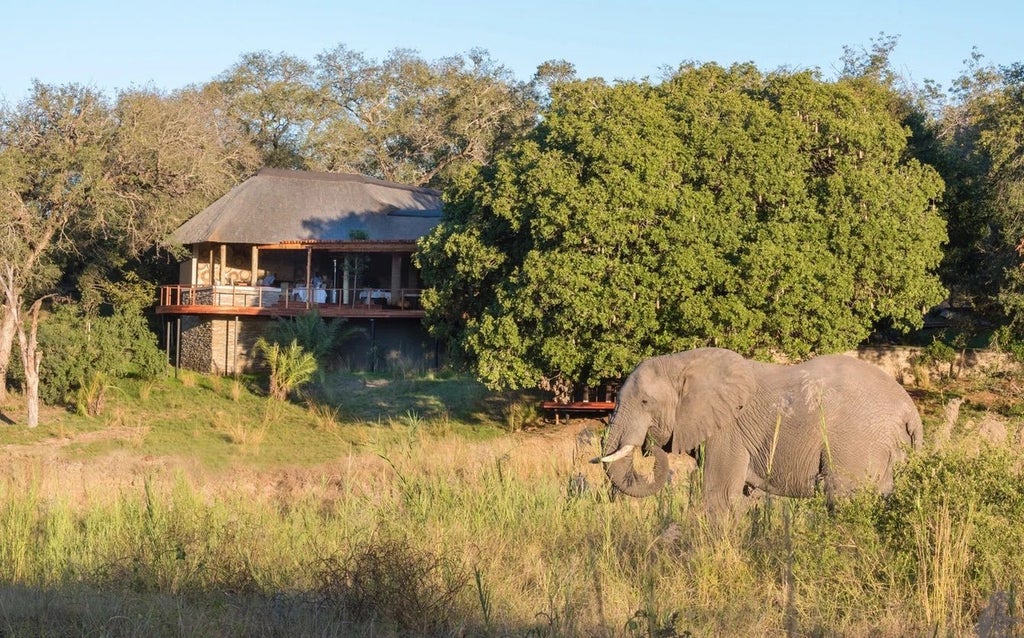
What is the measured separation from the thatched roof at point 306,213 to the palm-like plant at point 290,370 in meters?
5.97

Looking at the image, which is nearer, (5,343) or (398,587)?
(398,587)

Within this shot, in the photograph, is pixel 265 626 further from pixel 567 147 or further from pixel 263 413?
pixel 263 413

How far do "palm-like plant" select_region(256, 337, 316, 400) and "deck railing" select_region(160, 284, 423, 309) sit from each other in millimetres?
3626

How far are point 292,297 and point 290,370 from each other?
6381mm

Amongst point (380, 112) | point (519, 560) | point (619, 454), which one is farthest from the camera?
point (380, 112)

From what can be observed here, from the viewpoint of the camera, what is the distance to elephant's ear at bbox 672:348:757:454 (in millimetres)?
11656

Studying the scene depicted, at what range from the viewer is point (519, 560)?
8766 mm

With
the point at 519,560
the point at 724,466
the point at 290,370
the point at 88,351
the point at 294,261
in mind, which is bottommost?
the point at 290,370

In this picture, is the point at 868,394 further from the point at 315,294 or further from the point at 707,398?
the point at 315,294

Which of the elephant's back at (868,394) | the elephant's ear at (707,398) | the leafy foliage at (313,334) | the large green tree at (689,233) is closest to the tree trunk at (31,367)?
the leafy foliage at (313,334)

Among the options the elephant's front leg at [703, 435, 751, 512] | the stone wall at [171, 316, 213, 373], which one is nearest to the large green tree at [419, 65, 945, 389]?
the elephant's front leg at [703, 435, 751, 512]

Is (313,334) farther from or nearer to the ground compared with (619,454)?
farther from the ground

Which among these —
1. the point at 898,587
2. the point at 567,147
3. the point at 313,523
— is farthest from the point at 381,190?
the point at 898,587

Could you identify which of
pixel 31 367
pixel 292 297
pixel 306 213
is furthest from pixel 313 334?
pixel 31 367
